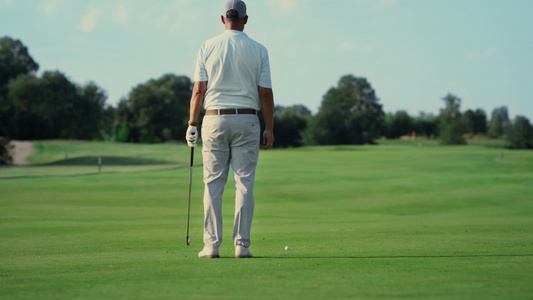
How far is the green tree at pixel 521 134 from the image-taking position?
7369cm

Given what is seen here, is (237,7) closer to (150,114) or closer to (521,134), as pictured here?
(521,134)

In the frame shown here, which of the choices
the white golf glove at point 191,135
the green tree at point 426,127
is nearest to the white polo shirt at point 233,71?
the white golf glove at point 191,135

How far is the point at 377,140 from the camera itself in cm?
10481

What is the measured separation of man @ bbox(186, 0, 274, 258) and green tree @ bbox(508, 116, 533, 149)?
73.4m

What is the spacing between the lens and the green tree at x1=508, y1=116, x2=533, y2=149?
73.7 meters

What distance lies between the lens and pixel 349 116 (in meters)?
100

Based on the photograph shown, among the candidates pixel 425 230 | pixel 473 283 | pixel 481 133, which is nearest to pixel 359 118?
pixel 481 133

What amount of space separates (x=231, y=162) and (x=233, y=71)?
83 centimetres

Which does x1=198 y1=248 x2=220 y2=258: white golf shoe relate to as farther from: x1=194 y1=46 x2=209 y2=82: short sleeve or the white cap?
the white cap

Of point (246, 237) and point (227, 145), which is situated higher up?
point (227, 145)

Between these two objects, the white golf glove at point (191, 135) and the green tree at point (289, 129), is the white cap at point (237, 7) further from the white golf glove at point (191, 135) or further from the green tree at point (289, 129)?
the green tree at point (289, 129)

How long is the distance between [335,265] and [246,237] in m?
1.12

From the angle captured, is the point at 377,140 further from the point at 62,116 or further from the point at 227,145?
the point at 227,145

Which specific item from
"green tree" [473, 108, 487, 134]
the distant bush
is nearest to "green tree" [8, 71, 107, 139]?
the distant bush
